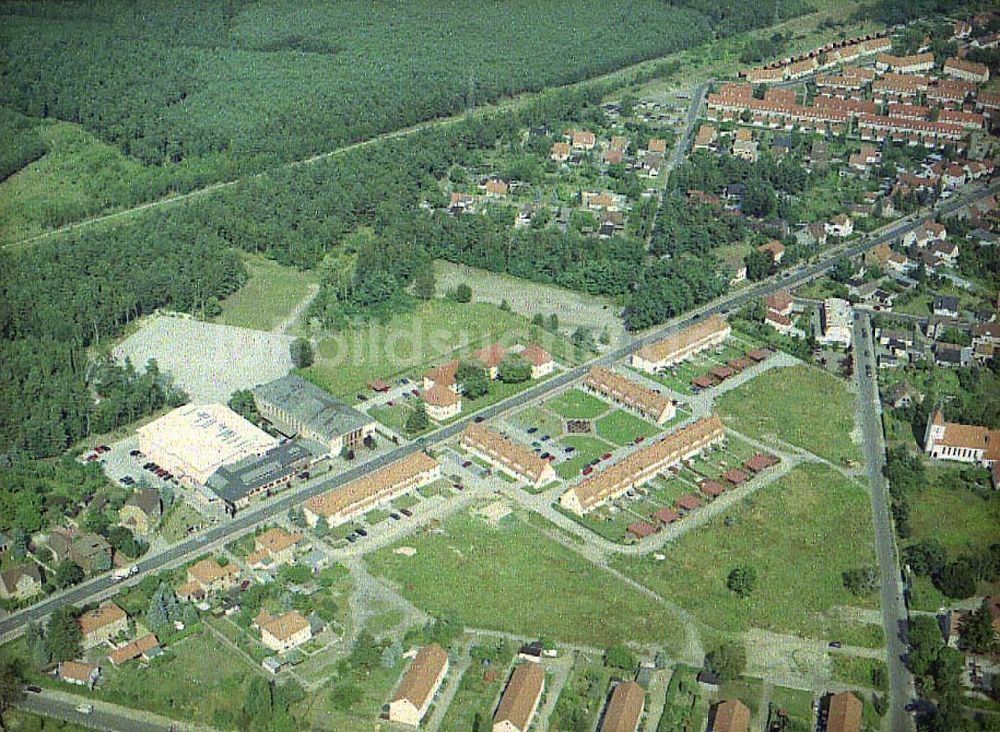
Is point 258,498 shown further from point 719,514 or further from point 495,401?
point 719,514

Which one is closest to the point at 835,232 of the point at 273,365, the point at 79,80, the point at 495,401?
the point at 495,401

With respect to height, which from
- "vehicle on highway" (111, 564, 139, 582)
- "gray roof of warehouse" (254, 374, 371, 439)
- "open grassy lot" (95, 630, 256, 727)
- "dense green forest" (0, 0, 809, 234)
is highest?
"dense green forest" (0, 0, 809, 234)

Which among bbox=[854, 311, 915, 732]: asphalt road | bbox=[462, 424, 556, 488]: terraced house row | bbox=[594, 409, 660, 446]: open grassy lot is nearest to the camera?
bbox=[854, 311, 915, 732]: asphalt road

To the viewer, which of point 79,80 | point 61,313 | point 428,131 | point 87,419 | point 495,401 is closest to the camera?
point 87,419

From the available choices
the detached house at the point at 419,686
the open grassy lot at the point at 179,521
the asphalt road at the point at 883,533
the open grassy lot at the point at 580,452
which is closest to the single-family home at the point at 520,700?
the detached house at the point at 419,686

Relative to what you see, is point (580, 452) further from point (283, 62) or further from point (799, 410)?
point (283, 62)

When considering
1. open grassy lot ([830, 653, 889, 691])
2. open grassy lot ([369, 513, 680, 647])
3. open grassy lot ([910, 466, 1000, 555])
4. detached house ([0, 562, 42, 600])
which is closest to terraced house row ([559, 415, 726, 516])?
open grassy lot ([369, 513, 680, 647])

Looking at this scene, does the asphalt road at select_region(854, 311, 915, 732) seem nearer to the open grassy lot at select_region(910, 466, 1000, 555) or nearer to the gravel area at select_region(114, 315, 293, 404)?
the open grassy lot at select_region(910, 466, 1000, 555)
